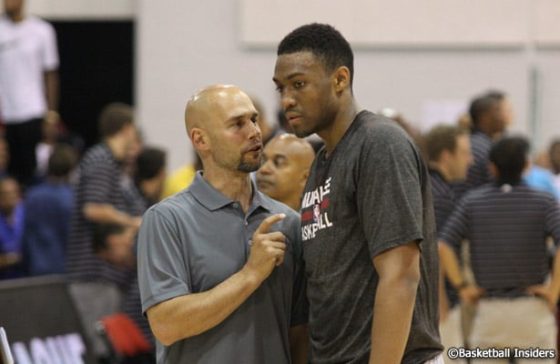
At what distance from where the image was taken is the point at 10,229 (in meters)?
9.73

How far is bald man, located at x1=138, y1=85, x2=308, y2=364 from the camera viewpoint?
12.6ft

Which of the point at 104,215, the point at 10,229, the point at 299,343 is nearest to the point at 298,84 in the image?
the point at 299,343

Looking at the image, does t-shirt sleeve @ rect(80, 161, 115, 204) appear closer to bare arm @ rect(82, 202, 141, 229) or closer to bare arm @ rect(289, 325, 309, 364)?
bare arm @ rect(82, 202, 141, 229)

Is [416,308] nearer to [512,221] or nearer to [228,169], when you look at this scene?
[228,169]

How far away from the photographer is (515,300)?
732cm

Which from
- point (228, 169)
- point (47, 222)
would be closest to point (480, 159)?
point (47, 222)

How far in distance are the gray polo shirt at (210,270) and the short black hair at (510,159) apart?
11.5 ft

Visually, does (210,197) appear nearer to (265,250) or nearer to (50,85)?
(265,250)

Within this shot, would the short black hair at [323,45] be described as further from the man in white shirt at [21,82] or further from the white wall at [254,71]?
the white wall at [254,71]

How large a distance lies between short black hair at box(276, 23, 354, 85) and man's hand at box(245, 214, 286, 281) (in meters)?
0.56

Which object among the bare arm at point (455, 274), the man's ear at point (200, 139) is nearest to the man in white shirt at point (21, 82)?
the bare arm at point (455, 274)

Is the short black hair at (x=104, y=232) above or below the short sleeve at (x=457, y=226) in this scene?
below

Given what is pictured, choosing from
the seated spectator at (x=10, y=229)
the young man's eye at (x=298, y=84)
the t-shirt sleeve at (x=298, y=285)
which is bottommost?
the seated spectator at (x=10, y=229)

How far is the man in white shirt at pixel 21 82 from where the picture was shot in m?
10.8
